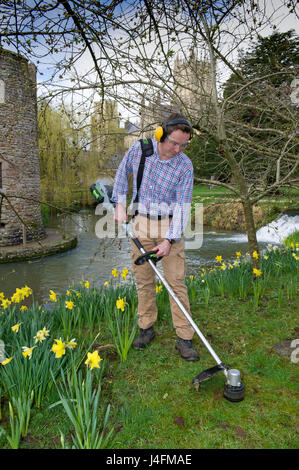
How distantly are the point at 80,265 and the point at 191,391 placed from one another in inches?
427

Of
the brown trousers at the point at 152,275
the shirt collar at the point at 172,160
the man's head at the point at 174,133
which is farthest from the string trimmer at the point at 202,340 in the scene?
the man's head at the point at 174,133

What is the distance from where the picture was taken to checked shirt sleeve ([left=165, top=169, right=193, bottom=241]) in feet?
9.90

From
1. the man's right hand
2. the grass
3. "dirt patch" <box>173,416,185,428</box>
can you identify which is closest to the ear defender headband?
the man's right hand

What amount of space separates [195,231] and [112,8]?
59.3ft

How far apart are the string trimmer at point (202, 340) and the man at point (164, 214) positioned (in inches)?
3.9

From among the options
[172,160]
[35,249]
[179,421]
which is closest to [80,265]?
[35,249]

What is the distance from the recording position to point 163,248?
2.91 metres

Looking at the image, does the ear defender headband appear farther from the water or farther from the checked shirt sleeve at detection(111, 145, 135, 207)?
the water

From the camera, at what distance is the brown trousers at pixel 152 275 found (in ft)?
10.1

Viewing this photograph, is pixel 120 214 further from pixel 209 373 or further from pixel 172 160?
pixel 209 373

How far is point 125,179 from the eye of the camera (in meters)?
3.16

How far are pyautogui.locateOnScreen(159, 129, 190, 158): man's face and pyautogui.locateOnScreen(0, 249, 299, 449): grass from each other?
5.40 feet
